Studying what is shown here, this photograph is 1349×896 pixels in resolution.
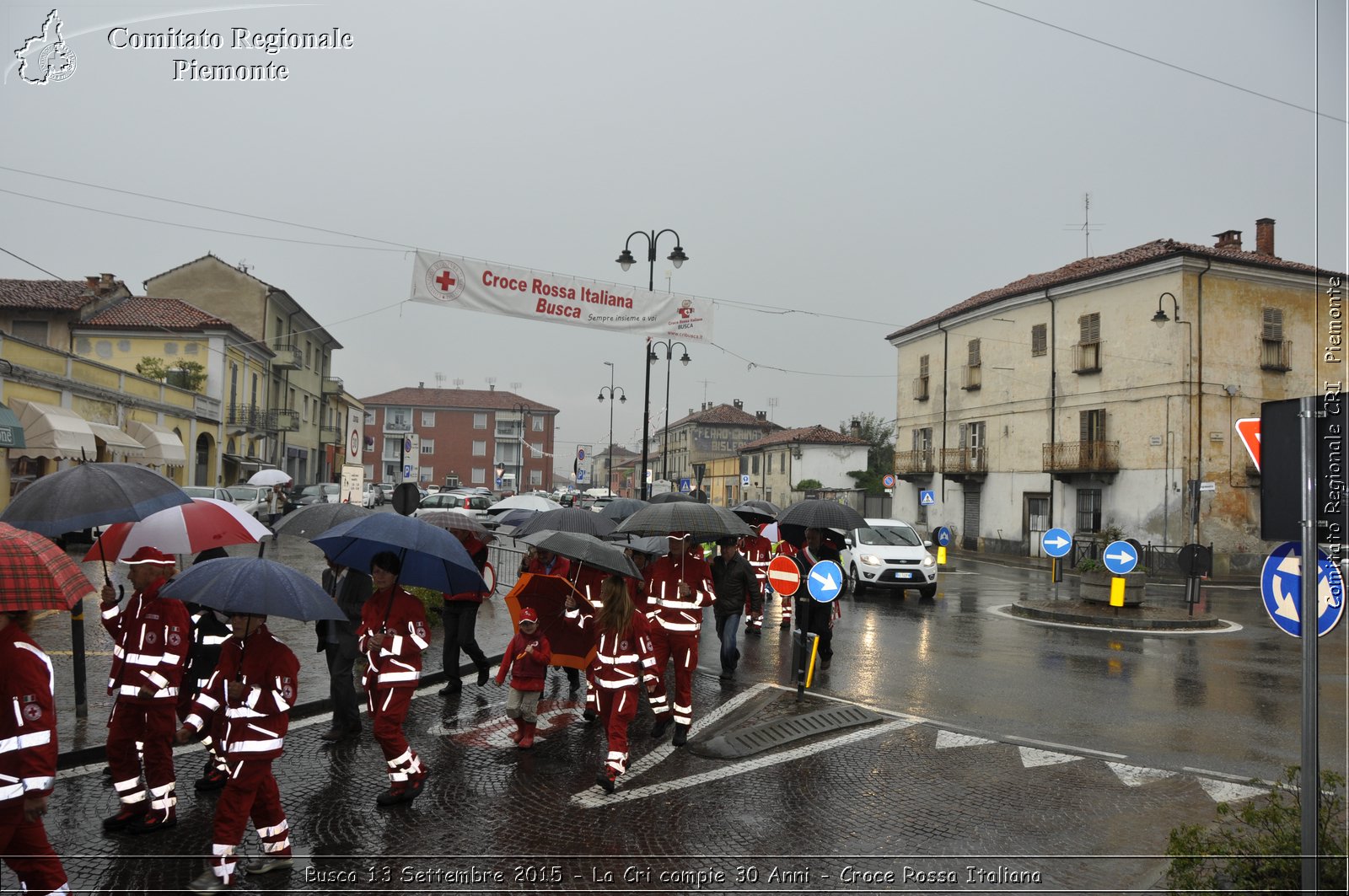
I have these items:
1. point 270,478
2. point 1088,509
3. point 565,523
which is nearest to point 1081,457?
point 1088,509

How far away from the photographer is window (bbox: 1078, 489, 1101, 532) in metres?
33.2

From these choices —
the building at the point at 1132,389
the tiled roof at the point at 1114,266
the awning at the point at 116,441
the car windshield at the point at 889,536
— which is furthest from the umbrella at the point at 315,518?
the tiled roof at the point at 1114,266

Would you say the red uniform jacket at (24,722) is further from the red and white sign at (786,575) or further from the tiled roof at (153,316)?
the tiled roof at (153,316)

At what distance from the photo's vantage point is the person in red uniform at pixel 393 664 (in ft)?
18.2

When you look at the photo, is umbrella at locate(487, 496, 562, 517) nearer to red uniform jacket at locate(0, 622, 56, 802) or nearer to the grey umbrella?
the grey umbrella

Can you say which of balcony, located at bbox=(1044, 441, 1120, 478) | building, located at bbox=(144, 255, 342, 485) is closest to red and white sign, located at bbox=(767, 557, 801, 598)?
balcony, located at bbox=(1044, 441, 1120, 478)

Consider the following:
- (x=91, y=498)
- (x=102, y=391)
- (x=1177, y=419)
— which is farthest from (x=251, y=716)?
(x=1177, y=419)

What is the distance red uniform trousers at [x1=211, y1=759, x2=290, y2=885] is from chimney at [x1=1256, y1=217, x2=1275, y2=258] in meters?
40.7

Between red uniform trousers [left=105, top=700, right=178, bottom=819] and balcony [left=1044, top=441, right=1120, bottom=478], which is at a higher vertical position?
balcony [left=1044, top=441, right=1120, bottom=478]

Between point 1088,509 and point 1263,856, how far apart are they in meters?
32.3

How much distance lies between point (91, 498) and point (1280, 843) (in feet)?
22.6

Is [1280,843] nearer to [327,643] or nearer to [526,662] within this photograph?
[526,662]

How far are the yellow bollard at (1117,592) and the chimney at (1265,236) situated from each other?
82.9ft

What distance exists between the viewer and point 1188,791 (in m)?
6.47
